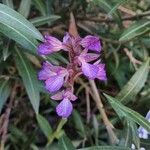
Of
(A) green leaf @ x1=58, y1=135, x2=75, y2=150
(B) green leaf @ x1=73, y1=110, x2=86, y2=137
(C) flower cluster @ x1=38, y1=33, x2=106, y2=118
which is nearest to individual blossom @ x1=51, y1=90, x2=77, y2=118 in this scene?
(C) flower cluster @ x1=38, y1=33, x2=106, y2=118

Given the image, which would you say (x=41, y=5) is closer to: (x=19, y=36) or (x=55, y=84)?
(x=19, y=36)

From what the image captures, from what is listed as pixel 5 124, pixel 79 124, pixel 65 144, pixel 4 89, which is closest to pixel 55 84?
pixel 65 144

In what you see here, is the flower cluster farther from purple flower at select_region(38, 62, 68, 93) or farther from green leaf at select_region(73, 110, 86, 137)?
green leaf at select_region(73, 110, 86, 137)

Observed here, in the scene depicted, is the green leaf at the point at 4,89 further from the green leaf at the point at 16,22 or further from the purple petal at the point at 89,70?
the purple petal at the point at 89,70

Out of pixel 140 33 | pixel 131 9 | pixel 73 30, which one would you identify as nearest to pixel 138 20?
pixel 140 33

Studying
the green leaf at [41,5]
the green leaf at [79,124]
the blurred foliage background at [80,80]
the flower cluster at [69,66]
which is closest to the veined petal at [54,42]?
the flower cluster at [69,66]

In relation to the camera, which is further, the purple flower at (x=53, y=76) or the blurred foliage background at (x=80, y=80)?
the blurred foliage background at (x=80, y=80)

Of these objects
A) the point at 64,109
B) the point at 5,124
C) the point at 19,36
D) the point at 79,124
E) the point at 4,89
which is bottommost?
the point at 79,124

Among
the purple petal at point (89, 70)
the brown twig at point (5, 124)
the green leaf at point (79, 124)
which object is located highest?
the purple petal at point (89, 70)
